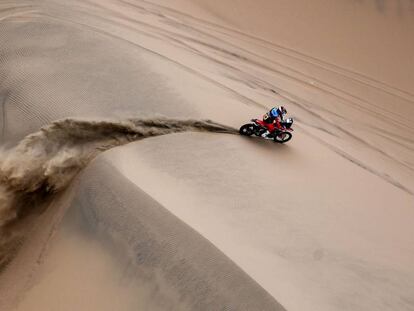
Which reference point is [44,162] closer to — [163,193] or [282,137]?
[163,193]

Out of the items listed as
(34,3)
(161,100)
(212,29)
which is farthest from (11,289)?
(212,29)

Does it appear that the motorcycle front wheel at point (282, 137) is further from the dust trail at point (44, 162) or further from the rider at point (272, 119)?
the dust trail at point (44, 162)

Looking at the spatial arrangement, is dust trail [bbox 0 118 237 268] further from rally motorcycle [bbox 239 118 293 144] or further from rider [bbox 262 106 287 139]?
rider [bbox 262 106 287 139]

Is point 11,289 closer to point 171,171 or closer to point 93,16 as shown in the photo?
point 171,171

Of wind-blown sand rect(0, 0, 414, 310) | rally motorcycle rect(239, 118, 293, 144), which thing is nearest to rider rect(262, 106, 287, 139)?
rally motorcycle rect(239, 118, 293, 144)

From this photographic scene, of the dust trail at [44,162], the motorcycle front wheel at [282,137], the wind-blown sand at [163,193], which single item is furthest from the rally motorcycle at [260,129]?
the dust trail at [44,162]
